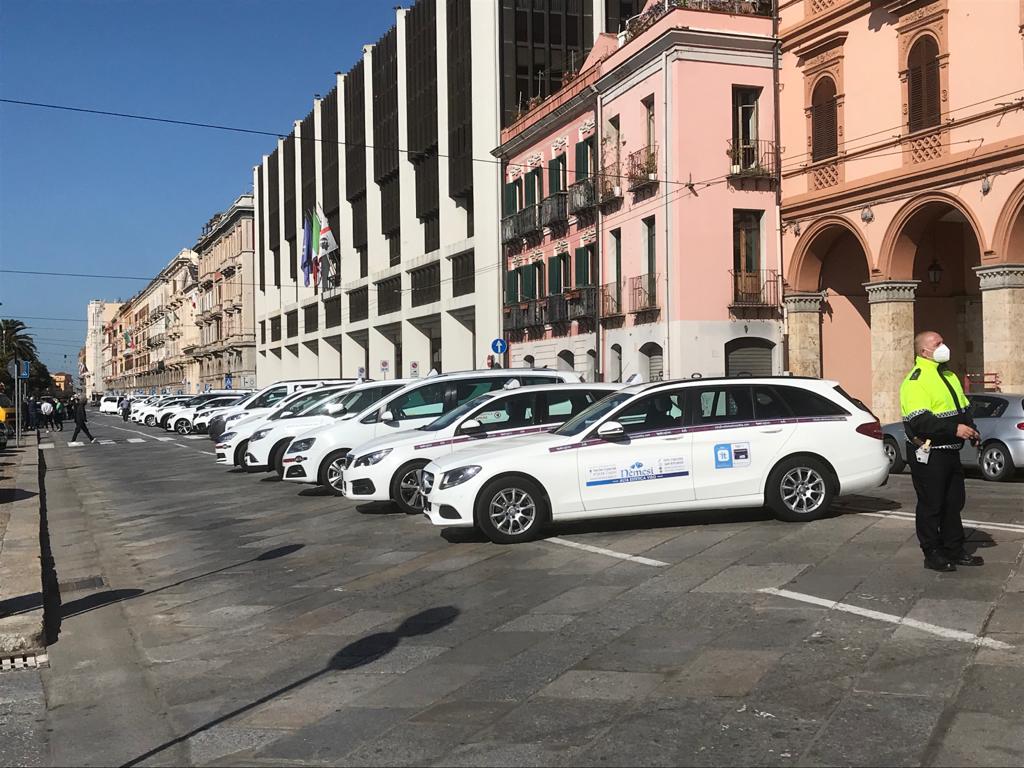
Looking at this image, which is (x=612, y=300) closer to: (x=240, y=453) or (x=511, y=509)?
(x=240, y=453)

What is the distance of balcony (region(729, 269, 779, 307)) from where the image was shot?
30859 mm

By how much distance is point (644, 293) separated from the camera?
106 feet

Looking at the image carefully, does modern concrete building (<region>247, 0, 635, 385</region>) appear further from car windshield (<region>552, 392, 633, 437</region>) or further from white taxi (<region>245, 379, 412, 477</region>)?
car windshield (<region>552, 392, 633, 437</region>)

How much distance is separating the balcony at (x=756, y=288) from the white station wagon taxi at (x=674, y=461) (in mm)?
19144

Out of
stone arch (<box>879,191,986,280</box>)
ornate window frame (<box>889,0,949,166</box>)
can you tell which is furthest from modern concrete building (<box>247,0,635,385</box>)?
stone arch (<box>879,191,986,280</box>)

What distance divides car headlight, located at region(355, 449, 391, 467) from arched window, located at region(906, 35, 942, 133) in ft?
51.9

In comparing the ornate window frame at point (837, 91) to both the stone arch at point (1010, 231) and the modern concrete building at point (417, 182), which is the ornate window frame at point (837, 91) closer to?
the stone arch at point (1010, 231)

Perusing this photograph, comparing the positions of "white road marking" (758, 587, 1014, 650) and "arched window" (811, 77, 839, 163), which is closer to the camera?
"white road marking" (758, 587, 1014, 650)

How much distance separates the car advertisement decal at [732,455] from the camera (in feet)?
37.7

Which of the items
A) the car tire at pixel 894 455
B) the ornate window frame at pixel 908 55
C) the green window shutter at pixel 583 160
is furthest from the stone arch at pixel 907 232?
the green window shutter at pixel 583 160

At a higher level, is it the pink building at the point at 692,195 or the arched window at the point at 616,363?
the pink building at the point at 692,195

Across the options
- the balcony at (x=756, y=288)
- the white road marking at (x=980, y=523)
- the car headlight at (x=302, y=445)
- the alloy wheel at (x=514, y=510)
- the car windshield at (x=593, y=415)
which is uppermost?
the balcony at (x=756, y=288)

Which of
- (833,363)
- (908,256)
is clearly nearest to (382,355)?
(833,363)

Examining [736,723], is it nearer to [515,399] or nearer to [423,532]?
[423,532]
